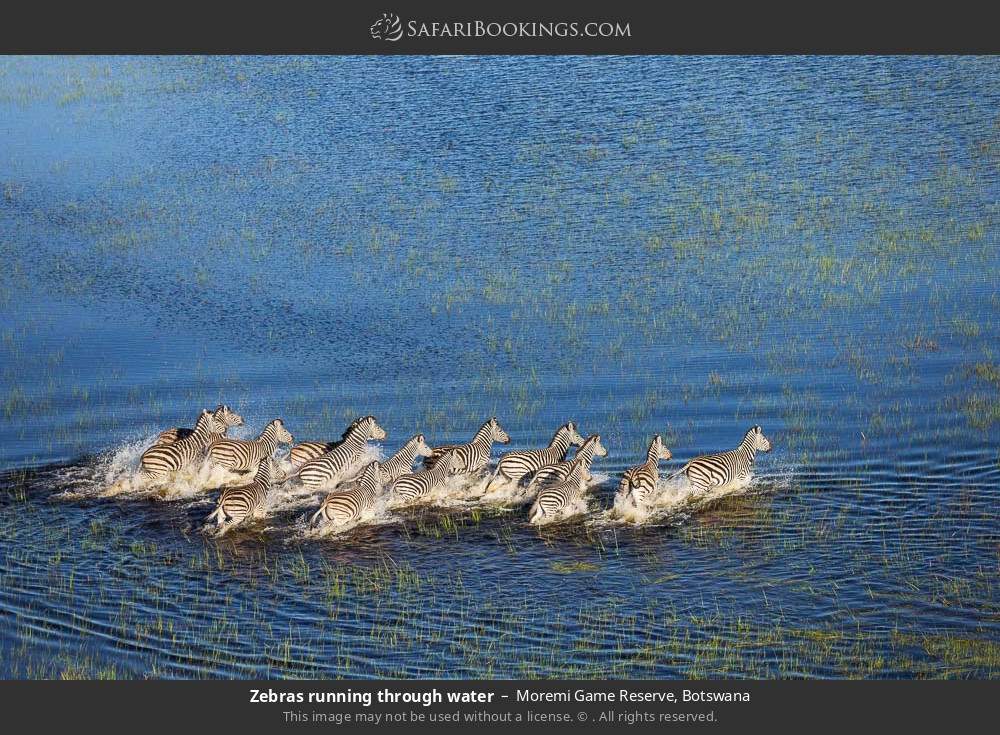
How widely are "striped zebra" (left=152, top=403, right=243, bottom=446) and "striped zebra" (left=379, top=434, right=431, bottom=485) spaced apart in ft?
8.13

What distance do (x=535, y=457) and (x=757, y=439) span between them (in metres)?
3.00

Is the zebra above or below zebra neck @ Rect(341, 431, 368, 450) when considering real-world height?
below

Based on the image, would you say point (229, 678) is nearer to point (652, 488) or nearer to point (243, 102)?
point (652, 488)

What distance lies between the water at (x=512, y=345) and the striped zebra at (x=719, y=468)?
37cm

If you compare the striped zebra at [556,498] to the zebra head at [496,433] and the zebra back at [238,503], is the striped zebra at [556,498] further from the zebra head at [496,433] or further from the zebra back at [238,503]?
the zebra back at [238,503]

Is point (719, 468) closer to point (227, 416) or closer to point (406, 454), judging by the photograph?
point (406, 454)

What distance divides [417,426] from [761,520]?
5.95m

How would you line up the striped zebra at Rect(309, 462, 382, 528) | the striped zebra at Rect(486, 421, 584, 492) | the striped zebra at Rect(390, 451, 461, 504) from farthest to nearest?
the striped zebra at Rect(486, 421, 584, 492), the striped zebra at Rect(390, 451, 461, 504), the striped zebra at Rect(309, 462, 382, 528)

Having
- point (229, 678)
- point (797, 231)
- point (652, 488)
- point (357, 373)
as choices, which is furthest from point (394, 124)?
point (229, 678)

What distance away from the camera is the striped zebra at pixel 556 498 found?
1903 cm

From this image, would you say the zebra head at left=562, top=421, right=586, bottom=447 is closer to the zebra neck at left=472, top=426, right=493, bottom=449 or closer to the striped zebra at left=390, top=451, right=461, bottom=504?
the zebra neck at left=472, top=426, right=493, bottom=449

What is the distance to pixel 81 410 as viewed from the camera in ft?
78.4

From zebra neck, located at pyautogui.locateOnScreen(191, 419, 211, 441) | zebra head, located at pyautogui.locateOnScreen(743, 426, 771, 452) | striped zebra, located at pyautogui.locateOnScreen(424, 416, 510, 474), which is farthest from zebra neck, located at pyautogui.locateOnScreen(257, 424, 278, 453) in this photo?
zebra head, located at pyautogui.locateOnScreen(743, 426, 771, 452)

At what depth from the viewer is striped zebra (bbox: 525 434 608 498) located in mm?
19812
